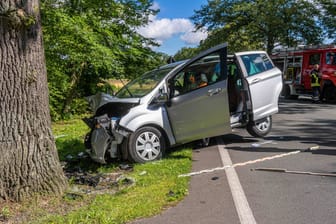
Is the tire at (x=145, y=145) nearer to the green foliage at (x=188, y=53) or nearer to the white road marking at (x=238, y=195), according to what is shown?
the white road marking at (x=238, y=195)

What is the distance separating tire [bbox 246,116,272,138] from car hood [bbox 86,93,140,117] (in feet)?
9.29

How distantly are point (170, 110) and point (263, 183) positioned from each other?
7.49ft

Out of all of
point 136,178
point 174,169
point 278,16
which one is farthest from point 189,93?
point 278,16

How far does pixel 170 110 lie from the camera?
6699mm

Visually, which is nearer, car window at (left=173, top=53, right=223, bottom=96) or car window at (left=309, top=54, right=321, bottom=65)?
car window at (left=173, top=53, right=223, bottom=96)

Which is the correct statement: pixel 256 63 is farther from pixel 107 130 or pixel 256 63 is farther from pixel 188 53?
pixel 188 53

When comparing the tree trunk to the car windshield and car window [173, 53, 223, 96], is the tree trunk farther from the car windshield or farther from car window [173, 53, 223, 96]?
car window [173, 53, 223, 96]

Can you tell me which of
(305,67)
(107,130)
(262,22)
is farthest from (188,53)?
(107,130)

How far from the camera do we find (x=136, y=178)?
5.51 m

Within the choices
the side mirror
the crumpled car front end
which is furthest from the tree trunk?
the side mirror

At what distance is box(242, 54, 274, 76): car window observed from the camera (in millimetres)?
7906

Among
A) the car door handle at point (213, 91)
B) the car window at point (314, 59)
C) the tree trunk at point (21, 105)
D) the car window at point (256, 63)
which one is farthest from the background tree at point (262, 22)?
the tree trunk at point (21, 105)

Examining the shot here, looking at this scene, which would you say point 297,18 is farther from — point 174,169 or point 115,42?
point 174,169

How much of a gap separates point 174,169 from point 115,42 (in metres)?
8.18
